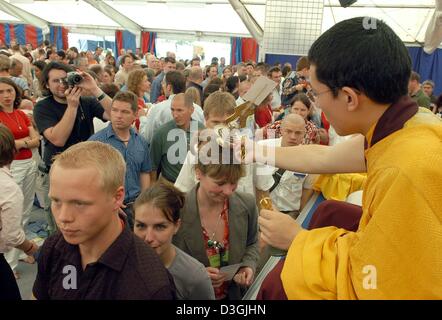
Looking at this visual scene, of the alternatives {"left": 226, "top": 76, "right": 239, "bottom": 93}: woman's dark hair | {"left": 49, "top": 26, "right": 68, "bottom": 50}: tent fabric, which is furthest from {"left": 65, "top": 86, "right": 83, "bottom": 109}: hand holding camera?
{"left": 49, "top": 26, "right": 68, "bottom": 50}: tent fabric

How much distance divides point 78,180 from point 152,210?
58cm

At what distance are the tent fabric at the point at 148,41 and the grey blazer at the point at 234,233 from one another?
14.2 meters

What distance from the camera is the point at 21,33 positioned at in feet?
54.2

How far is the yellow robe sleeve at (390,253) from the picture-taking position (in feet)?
2.81

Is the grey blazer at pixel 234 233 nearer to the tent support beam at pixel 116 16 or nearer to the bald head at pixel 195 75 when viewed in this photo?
the bald head at pixel 195 75

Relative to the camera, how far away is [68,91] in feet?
9.25

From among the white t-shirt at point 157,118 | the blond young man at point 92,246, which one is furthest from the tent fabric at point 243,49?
the blond young man at point 92,246

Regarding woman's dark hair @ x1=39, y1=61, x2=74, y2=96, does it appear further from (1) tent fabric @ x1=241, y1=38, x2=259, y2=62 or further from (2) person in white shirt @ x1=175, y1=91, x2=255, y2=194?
(1) tent fabric @ x1=241, y1=38, x2=259, y2=62

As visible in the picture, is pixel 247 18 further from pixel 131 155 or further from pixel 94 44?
pixel 94 44

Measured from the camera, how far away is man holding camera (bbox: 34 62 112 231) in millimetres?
2834

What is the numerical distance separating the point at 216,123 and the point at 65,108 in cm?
117

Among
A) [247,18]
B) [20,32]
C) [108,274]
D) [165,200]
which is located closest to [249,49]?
[247,18]

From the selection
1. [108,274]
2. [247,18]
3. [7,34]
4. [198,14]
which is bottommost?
[108,274]

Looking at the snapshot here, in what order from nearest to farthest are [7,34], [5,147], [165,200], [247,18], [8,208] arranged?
[165,200]
[8,208]
[5,147]
[247,18]
[7,34]
